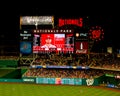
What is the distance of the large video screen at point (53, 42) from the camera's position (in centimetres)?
4231

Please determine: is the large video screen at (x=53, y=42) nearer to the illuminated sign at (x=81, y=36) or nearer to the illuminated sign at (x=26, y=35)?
the illuminated sign at (x=81, y=36)

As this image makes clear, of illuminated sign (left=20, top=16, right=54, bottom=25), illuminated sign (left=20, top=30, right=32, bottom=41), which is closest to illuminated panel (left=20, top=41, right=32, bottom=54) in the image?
illuminated sign (left=20, top=30, right=32, bottom=41)

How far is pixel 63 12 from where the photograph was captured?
201 ft

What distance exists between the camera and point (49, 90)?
37156 millimetres

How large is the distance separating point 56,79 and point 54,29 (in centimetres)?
753

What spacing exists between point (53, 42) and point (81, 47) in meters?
4.33

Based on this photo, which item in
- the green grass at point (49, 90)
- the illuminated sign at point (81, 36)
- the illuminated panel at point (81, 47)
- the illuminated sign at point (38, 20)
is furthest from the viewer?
the illuminated sign at point (38, 20)

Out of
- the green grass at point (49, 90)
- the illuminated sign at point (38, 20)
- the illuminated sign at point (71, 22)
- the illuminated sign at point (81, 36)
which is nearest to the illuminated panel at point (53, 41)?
the illuminated sign at point (81, 36)

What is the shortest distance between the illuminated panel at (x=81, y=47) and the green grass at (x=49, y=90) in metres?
5.46

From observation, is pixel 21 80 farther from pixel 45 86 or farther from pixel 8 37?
pixel 8 37

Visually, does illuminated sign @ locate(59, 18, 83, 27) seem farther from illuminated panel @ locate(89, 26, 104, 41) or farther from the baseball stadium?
illuminated panel @ locate(89, 26, 104, 41)

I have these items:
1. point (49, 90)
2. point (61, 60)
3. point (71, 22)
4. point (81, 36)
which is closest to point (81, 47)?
point (81, 36)

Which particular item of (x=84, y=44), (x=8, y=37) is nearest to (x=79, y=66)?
(x=84, y=44)

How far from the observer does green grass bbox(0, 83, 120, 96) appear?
34.6 m
